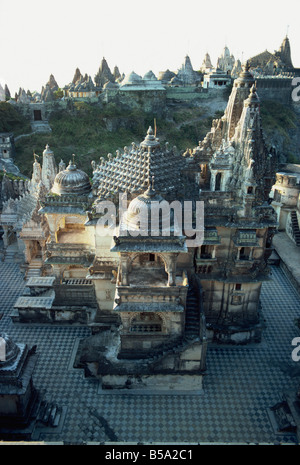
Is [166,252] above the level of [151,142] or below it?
below

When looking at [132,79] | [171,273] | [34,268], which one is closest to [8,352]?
[171,273]

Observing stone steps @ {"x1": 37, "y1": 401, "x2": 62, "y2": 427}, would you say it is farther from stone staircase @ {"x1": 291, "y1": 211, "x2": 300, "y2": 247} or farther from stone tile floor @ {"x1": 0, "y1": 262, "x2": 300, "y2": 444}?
stone staircase @ {"x1": 291, "y1": 211, "x2": 300, "y2": 247}

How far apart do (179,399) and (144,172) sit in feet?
38.0

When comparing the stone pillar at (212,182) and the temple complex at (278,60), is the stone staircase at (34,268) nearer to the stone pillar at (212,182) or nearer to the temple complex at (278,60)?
the stone pillar at (212,182)

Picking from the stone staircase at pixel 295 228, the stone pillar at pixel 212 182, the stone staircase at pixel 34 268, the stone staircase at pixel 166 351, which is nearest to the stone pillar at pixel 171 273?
the stone staircase at pixel 166 351

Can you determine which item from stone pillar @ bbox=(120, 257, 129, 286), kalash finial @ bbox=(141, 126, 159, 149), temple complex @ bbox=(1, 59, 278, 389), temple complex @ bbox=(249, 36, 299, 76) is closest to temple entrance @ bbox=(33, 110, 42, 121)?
temple complex @ bbox=(1, 59, 278, 389)

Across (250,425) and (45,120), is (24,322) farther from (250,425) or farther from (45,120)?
(45,120)

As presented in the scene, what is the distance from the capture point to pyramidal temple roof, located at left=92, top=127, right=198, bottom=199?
1858 cm

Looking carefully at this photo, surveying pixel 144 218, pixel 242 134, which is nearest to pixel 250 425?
pixel 144 218

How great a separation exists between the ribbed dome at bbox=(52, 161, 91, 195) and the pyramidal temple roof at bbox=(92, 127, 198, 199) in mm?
1792

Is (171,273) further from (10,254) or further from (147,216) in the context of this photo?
(10,254)

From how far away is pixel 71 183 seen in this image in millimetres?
21969

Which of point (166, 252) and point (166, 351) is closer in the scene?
point (166, 252)
